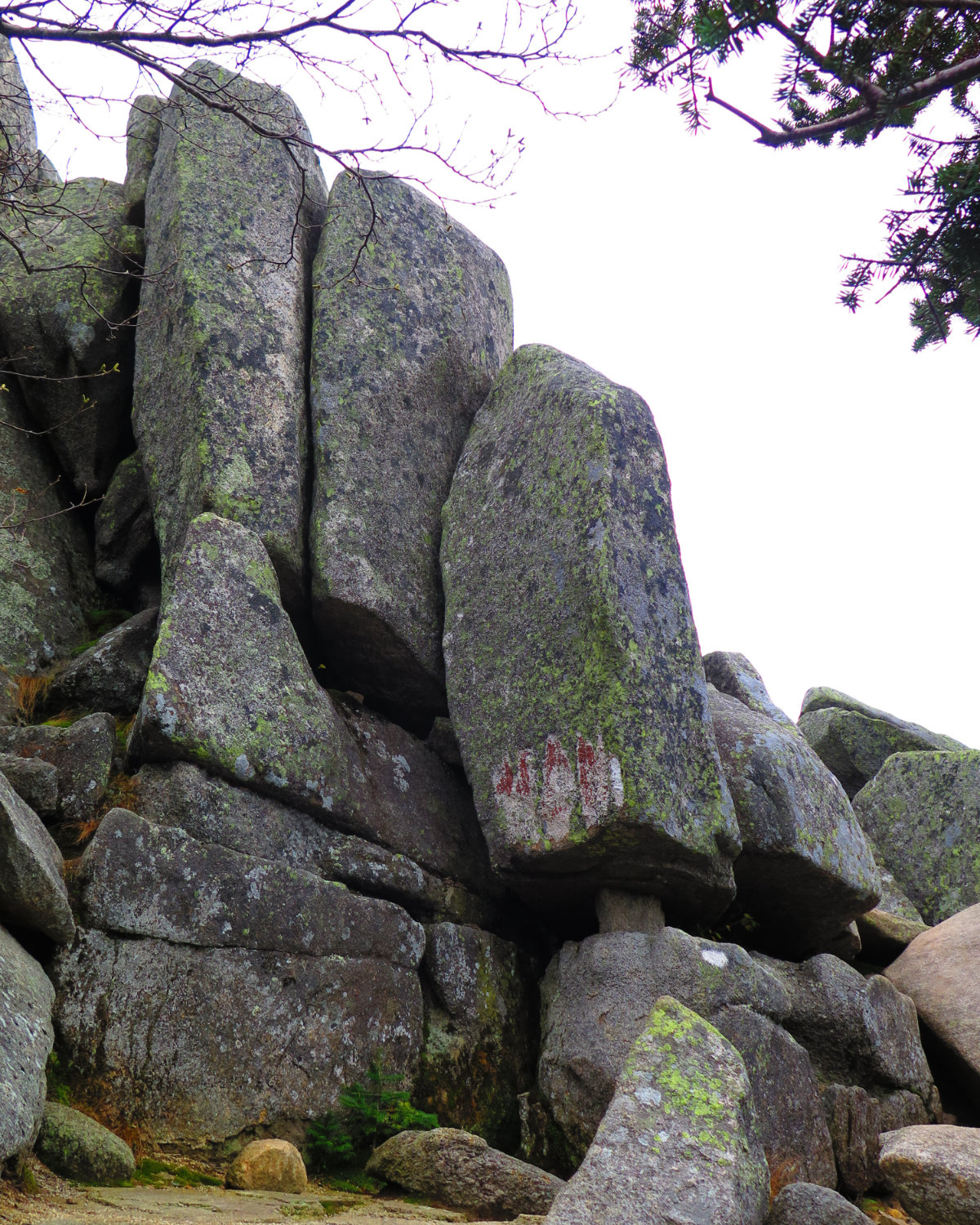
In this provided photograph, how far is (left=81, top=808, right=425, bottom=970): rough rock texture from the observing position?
6.40 m

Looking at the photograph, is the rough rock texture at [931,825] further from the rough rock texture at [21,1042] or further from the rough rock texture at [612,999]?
the rough rock texture at [21,1042]

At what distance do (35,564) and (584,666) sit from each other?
546 centimetres

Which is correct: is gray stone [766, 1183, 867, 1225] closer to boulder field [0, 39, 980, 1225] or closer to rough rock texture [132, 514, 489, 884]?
boulder field [0, 39, 980, 1225]

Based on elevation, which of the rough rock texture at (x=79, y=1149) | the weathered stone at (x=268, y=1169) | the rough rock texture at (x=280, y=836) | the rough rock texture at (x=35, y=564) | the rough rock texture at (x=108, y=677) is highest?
the rough rock texture at (x=35, y=564)

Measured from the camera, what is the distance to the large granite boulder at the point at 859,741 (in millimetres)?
14477

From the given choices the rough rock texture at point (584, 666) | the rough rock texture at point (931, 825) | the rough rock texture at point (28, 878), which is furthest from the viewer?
the rough rock texture at point (931, 825)

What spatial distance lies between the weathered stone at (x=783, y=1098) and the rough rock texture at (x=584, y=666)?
1106 millimetres

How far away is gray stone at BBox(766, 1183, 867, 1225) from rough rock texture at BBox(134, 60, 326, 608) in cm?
626

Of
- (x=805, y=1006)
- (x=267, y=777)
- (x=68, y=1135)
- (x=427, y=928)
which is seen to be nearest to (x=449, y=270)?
(x=267, y=777)

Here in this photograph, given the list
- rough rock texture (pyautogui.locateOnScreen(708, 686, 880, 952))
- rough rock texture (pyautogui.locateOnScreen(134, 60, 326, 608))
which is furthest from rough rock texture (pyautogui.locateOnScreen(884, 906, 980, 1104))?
rough rock texture (pyautogui.locateOnScreen(134, 60, 326, 608))

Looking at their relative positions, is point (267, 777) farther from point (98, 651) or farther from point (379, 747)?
point (98, 651)

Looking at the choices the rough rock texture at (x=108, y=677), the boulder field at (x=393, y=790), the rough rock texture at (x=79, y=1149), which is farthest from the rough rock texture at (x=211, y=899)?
the rough rock texture at (x=108, y=677)

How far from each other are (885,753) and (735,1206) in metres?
10.9

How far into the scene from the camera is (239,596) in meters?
8.39
